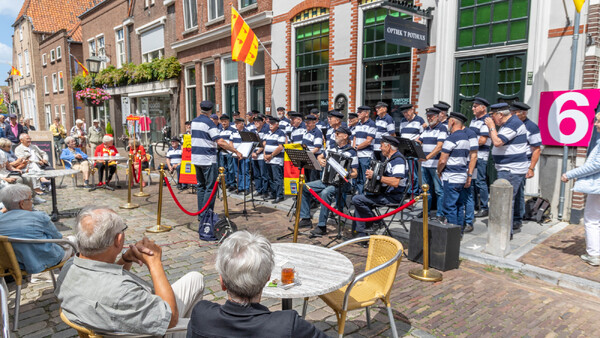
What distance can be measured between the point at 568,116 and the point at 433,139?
2.29 meters

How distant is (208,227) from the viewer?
640 cm

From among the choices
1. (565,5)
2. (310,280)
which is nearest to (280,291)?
(310,280)

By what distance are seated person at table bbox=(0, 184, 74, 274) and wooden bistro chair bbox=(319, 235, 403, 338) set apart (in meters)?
2.92

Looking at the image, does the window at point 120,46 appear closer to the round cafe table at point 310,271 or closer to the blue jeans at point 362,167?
the blue jeans at point 362,167

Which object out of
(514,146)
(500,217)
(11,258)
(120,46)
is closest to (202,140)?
(11,258)

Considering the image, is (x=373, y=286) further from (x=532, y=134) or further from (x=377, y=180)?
(x=532, y=134)

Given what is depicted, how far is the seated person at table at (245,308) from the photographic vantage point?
1.78 metres

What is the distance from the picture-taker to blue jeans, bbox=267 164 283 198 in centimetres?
926

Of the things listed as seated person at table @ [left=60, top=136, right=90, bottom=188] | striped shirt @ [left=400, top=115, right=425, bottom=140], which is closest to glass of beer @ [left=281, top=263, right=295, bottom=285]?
striped shirt @ [left=400, top=115, right=425, bottom=140]

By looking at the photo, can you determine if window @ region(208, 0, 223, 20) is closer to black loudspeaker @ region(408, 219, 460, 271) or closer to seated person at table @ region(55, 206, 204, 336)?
black loudspeaker @ region(408, 219, 460, 271)

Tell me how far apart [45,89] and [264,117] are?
3602 cm

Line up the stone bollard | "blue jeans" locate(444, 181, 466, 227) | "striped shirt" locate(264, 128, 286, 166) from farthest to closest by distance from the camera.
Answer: "striped shirt" locate(264, 128, 286, 166) → "blue jeans" locate(444, 181, 466, 227) → the stone bollard

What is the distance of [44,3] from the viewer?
125 ft

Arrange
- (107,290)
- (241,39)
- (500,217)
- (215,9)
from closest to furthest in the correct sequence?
1. (107,290)
2. (500,217)
3. (241,39)
4. (215,9)
